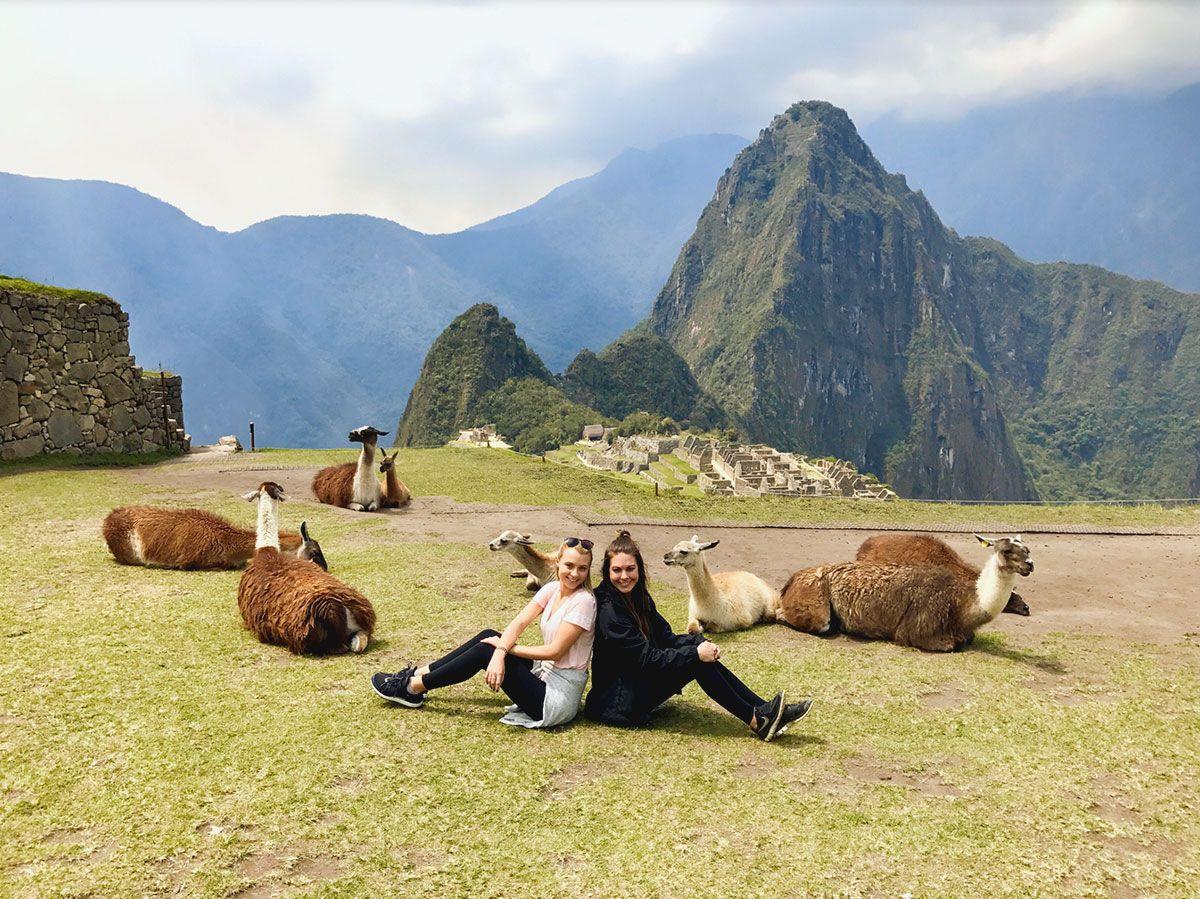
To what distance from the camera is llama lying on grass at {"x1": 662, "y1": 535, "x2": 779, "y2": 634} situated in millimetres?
6320

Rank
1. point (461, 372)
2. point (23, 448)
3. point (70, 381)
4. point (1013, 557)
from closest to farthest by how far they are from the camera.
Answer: point (1013, 557) → point (23, 448) → point (70, 381) → point (461, 372)

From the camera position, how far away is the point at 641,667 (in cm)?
437

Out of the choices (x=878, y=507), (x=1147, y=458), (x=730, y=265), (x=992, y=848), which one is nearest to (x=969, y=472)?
(x=1147, y=458)

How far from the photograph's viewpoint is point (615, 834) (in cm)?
322

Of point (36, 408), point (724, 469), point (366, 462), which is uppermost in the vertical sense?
point (36, 408)

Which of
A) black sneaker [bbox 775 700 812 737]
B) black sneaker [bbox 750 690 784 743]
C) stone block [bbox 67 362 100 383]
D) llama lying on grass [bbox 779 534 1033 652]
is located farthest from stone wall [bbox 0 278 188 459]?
black sneaker [bbox 775 700 812 737]

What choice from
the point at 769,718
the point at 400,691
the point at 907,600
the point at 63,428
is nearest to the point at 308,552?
the point at 400,691

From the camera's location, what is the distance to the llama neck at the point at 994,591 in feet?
20.3

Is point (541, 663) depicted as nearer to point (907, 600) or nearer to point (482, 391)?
point (907, 600)

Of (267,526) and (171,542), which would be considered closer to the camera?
(267,526)

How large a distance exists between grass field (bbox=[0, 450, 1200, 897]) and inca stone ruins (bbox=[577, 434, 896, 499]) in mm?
34050

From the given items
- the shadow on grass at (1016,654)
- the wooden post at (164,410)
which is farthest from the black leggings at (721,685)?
the wooden post at (164,410)

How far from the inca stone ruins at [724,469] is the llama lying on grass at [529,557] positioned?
32214 mm

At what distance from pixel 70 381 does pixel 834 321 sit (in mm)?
179056
